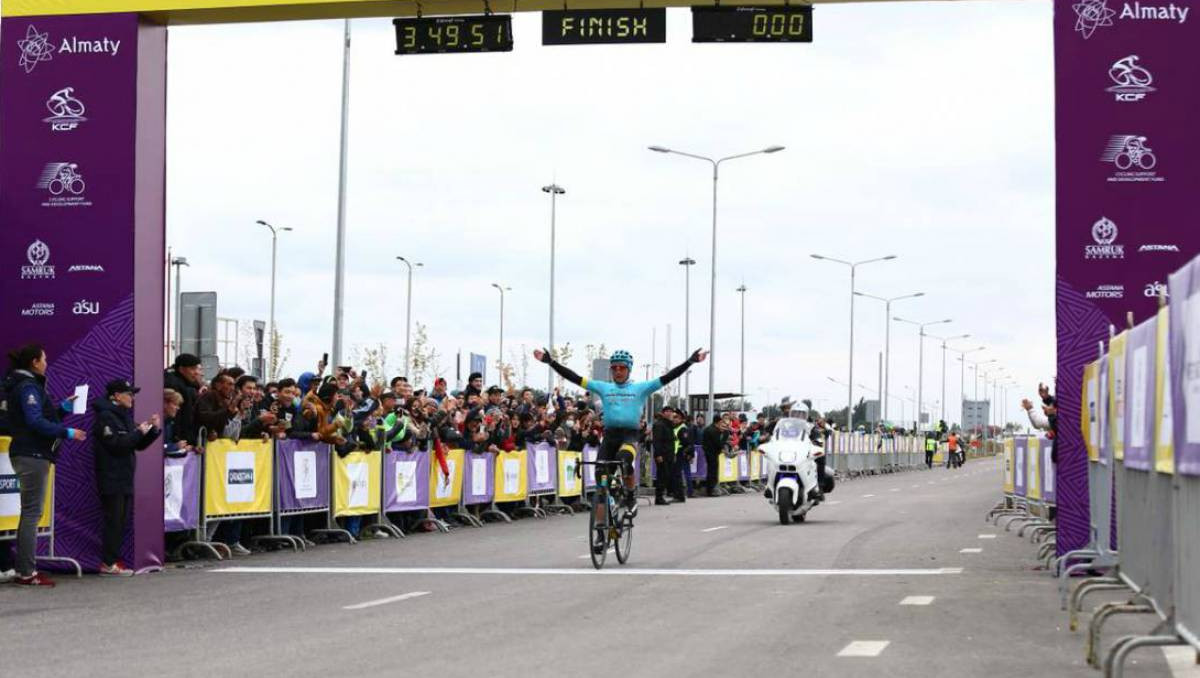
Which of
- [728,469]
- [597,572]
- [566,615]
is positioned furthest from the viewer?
[728,469]

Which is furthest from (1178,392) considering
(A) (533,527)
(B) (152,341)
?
(A) (533,527)

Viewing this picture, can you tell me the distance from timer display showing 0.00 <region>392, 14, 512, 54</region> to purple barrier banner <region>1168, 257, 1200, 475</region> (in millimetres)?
9765

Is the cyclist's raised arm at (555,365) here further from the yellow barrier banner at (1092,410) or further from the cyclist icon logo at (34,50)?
the cyclist icon logo at (34,50)

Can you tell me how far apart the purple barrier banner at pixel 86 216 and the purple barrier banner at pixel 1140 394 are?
9.86 meters

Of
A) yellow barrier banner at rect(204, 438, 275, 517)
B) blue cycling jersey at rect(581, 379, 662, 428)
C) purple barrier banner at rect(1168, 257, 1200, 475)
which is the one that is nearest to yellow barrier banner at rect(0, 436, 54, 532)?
yellow barrier banner at rect(204, 438, 275, 517)

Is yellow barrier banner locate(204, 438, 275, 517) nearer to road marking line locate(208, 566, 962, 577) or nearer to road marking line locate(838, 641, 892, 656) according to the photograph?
road marking line locate(208, 566, 962, 577)

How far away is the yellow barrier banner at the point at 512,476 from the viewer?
27531 millimetres

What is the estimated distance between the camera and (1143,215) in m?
16.0

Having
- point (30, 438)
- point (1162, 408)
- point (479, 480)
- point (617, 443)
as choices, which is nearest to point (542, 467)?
point (479, 480)

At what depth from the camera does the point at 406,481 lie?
2350cm

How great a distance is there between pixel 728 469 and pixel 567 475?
1376 centimetres

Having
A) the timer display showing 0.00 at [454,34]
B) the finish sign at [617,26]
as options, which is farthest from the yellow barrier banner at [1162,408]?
the timer display showing 0.00 at [454,34]

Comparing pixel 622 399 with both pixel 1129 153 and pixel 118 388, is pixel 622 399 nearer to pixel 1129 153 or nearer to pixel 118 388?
pixel 118 388

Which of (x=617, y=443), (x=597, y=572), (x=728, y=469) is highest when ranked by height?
(x=617, y=443)
